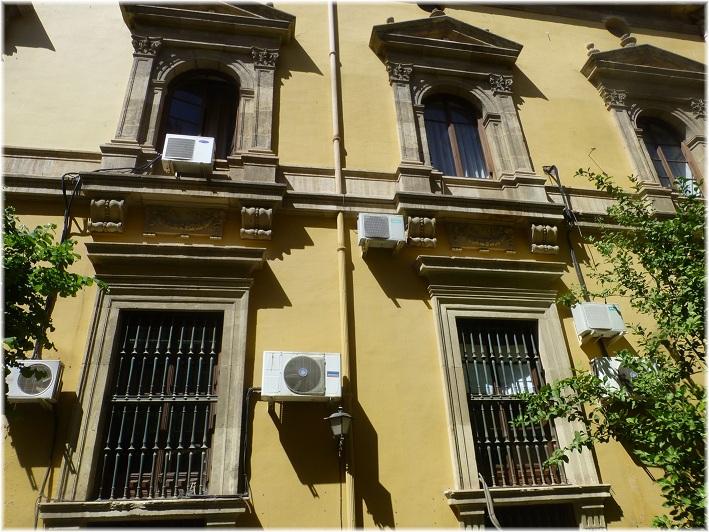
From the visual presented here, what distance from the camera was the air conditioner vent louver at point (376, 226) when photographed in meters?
6.67

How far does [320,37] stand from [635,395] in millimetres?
7448

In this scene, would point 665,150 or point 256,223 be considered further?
point 665,150

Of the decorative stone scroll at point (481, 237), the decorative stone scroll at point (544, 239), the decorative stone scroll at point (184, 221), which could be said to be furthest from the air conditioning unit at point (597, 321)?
the decorative stone scroll at point (184, 221)

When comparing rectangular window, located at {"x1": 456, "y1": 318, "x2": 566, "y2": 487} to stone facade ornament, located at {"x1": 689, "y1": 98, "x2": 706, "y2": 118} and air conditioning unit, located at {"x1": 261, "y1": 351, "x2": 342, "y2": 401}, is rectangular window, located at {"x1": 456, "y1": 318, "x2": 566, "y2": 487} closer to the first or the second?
air conditioning unit, located at {"x1": 261, "y1": 351, "x2": 342, "y2": 401}

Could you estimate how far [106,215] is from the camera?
639 centimetres

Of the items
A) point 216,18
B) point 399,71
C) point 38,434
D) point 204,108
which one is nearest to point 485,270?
point 399,71

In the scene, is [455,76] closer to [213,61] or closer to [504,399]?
[213,61]

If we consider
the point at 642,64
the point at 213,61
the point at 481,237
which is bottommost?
the point at 481,237

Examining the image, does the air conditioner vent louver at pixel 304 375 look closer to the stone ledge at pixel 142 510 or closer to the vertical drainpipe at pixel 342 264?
the vertical drainpipe at pixel 342 264

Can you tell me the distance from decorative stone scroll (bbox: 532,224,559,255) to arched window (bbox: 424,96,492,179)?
1457 mm

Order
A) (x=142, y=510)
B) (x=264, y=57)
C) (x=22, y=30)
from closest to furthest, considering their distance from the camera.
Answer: (x=142, y=510), (x=22, y=30), (x=264, y=57)

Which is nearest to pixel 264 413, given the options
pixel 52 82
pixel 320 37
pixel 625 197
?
pixel 625 197

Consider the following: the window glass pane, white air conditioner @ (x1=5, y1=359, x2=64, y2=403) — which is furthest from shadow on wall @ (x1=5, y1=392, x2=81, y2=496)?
the window glass pane

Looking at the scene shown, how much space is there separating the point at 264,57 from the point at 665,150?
760 cm
